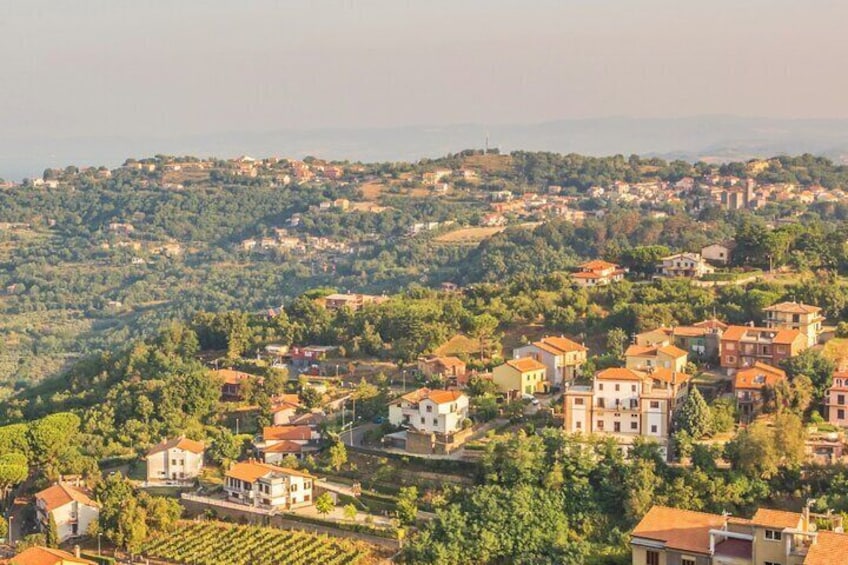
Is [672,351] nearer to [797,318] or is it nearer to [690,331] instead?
[690,331]

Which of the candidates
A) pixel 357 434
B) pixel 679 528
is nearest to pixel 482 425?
pixel 357 434

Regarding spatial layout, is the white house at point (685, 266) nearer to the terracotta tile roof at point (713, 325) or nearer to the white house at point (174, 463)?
the terracotta tile roof at point (713, 325)

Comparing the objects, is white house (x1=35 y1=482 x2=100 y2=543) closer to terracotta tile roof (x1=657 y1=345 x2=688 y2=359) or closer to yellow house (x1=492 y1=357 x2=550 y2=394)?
yellow house (x1=492 y1=357 x2=550 y2=394)

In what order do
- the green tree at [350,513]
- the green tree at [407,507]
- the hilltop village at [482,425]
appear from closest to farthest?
the hilltop village at [482,425]
the green tree at [407,507]
the green tree at [350,513]

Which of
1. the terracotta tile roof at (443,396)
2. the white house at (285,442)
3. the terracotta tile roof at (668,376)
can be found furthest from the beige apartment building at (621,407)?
the white house at (285,442)

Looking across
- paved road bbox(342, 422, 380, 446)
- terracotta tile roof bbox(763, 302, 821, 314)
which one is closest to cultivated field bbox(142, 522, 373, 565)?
paved road bbox(342, 422, 380, 446)

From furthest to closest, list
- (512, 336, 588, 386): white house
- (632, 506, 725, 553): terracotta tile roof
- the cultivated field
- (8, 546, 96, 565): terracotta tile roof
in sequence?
(512, 336, 588, 386): white house, the cultivated field, (8, 546, 96, 565): terracotta tile roof, (632, 506, 725, 553): terracotta tile roof
